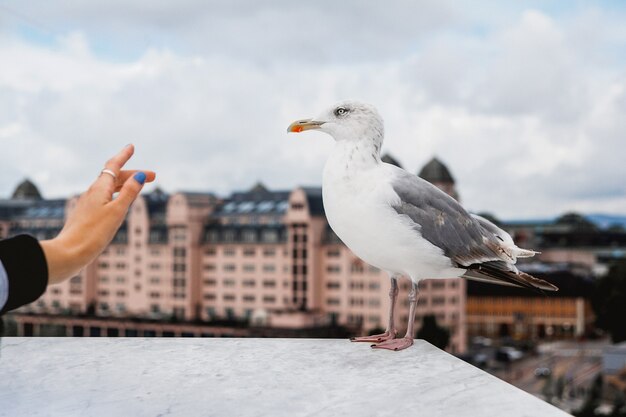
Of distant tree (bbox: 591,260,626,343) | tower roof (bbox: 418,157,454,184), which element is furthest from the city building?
distant tree (bbox: 591,260,626,343)

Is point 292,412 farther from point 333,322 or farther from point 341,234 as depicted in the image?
point 333,322

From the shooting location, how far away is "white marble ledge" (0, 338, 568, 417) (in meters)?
1.71

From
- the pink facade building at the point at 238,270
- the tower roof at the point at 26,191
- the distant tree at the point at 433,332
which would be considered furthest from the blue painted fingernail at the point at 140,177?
the tower roof at the point at 26,191

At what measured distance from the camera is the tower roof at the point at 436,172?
1064 inches

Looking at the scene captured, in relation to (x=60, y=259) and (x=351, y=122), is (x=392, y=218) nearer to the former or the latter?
(x=351, y=122)

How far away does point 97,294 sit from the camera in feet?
112

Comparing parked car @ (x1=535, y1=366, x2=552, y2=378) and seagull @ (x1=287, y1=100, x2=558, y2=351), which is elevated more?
seagull @ (x1=287, y1=100, x2=558, y2=351)

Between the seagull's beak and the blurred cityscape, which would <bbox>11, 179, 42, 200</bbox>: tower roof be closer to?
the blurred cityscape

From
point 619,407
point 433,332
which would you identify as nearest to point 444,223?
point 619,407

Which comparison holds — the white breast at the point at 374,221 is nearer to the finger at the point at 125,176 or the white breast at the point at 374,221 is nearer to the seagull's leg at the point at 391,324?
the seagull's leg at the point at 391,324

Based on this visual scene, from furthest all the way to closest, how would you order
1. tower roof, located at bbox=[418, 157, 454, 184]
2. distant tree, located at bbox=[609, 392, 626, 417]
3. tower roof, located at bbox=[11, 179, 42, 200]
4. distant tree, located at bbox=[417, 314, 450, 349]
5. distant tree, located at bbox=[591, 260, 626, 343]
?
tower roof, located at bbox=[11, 179, 42, 200], tower roof, located at bbox=[418, 157, 454, 184], distant tree, located at bbox=[591, 260, 626, 343], distant tree, located at bbox=[417, 314, 450, 349], distant tree, located at bbox=[609, 392, 626, 417]

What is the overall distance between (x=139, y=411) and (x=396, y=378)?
59 cm

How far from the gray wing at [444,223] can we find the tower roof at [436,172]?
81.6ft

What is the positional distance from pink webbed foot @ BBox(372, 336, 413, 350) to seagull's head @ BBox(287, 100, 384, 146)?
544 millimetres
